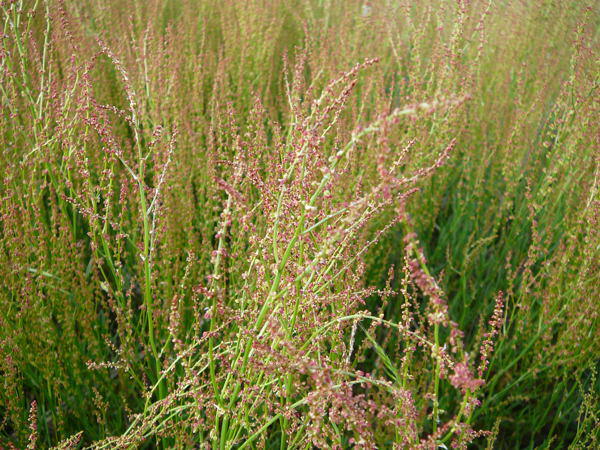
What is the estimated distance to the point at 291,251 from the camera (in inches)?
52.4

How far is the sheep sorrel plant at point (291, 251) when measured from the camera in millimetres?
1150

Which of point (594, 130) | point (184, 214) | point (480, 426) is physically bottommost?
point (480, 426)

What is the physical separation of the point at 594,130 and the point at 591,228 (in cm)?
70

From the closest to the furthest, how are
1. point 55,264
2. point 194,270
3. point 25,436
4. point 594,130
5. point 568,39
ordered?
point 25,436
point 55,264
point 194,270
point 594,130
point 568,39

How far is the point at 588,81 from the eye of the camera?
2.48 meters

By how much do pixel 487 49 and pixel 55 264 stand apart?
3617 mm

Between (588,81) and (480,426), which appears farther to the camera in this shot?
(588,81)

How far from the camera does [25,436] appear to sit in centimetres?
167

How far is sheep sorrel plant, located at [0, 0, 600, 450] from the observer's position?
3.77ft

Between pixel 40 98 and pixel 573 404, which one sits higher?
pixel 40 98

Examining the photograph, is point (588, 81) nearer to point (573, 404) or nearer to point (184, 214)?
point (573, 404)

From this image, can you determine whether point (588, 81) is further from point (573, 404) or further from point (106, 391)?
point (106, 391)

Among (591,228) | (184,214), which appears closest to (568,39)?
(591,228)

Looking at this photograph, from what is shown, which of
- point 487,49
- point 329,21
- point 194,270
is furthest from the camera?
point 329,21
